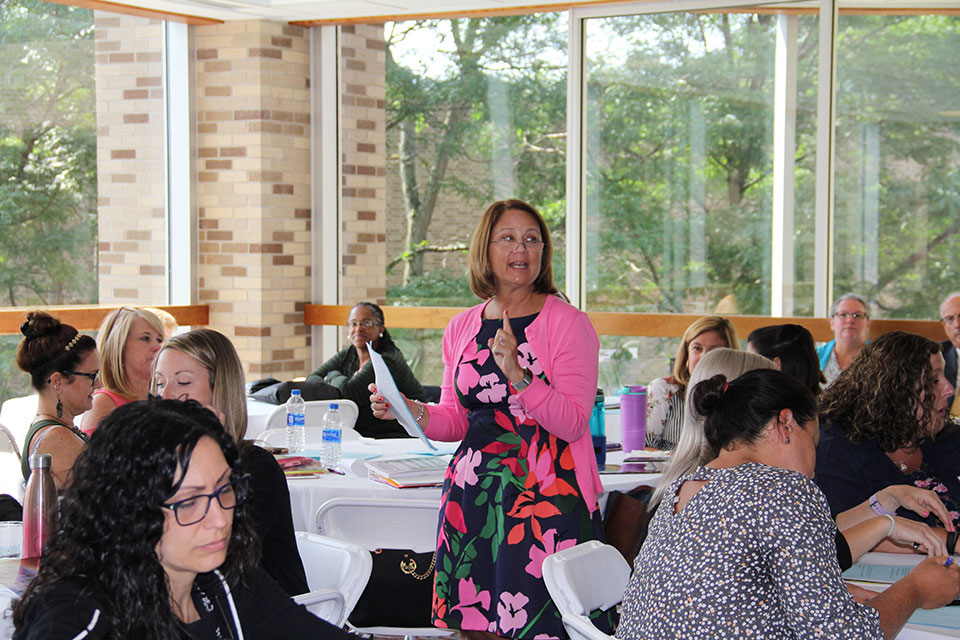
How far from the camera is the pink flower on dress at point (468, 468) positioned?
2924 mm

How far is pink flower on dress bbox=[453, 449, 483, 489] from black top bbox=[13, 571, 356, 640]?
3.73 ft

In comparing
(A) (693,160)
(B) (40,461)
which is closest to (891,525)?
(B) (40,461)

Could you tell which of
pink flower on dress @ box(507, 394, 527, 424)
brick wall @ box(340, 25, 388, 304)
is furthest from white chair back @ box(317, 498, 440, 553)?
brick wall @ box(340, 25, 388, 304)

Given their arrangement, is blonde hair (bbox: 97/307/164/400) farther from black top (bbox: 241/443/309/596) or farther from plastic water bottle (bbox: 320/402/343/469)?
black top (bbox: 241/443/309/596)

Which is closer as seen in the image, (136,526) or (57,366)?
(136,526)

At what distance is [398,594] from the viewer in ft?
10.8

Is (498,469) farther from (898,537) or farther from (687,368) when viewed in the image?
(687,368)

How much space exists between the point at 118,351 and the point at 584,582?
2146mm

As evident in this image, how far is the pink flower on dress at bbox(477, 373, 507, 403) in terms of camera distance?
9.58 feet

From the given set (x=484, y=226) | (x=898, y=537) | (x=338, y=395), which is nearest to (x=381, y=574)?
(x=484, y=226)

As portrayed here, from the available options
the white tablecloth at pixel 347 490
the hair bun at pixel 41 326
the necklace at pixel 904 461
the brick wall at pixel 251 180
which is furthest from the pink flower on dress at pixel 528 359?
the brick wall at pixel 251 180

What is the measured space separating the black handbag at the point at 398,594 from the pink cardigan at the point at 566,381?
0.68 meters

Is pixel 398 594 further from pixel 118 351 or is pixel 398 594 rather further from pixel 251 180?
pixel 251 180

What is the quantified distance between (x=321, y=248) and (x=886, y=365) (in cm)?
508
